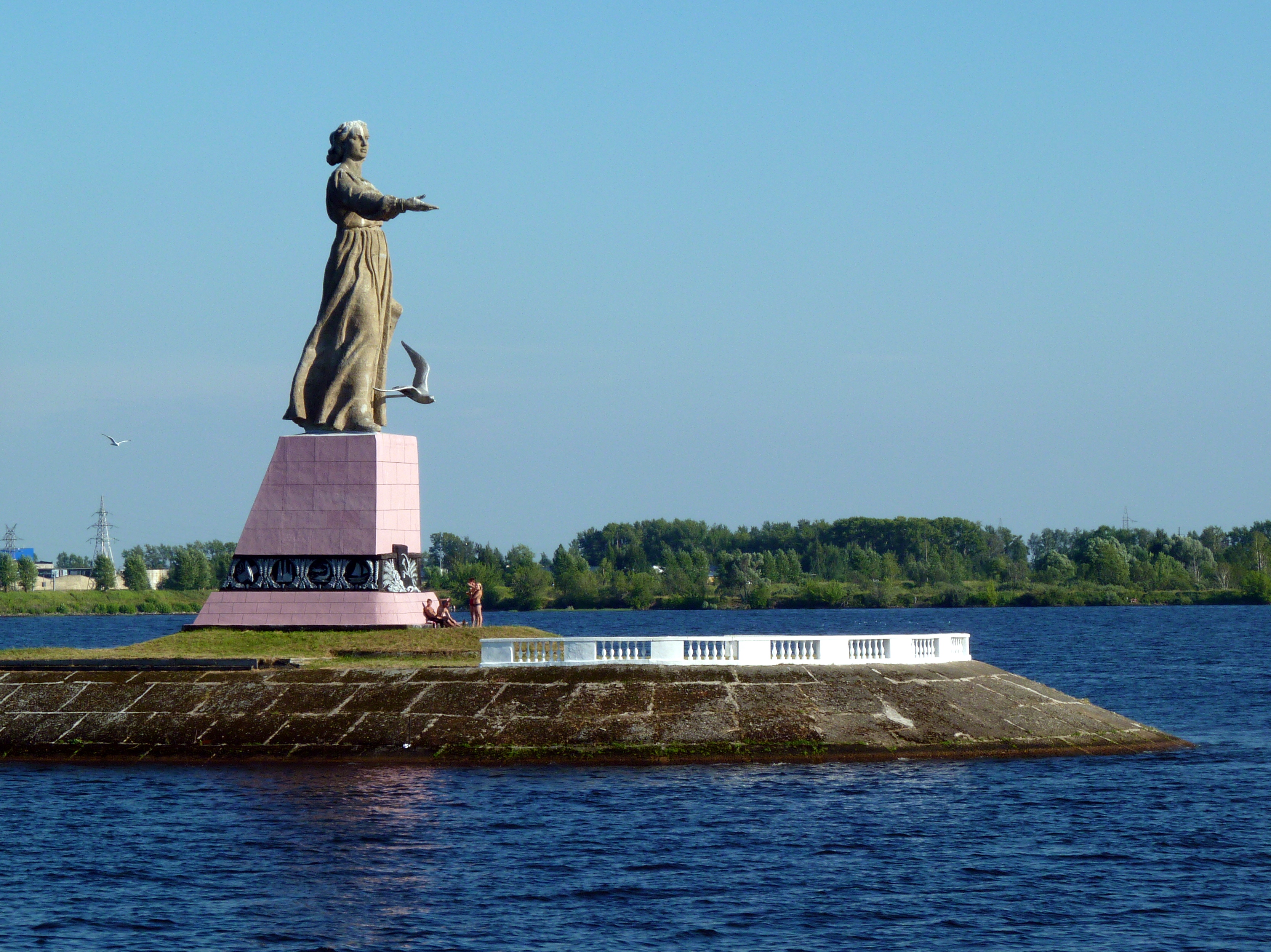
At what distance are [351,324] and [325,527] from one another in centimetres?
611

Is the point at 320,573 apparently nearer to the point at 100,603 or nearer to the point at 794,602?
the point at 100,603

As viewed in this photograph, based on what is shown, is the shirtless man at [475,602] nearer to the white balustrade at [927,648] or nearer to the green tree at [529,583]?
the white balustrade at [927,648]

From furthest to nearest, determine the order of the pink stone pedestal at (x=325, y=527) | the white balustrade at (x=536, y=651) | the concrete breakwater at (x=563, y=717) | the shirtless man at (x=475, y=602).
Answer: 1. the shirtless man at (x=475, y=602)
2. the pink stone pedestal at (x=325, y=527)
3. the white balustrade at (x=536, y=651)
4. the concrete breakwater at (x=563, y=717)

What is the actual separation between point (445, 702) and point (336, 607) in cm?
895

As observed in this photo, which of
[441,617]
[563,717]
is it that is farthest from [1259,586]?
[563,717]

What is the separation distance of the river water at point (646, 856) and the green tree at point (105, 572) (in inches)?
5643

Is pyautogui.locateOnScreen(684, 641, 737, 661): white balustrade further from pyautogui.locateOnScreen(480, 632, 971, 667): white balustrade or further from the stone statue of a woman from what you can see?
the stone statue of a woman

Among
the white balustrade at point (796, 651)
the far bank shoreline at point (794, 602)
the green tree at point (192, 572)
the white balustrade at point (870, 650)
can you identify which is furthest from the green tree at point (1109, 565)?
the white balustrade at point (796, 651)

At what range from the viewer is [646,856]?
91.3 ft

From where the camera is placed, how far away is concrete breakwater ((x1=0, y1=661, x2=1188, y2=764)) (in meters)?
36.1

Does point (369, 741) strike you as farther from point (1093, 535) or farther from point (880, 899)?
point (1093, 535)

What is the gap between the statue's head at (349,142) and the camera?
158 ft

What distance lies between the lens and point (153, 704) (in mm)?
39156

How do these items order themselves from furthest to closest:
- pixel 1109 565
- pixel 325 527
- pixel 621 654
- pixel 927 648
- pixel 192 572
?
1. pixel 1109 565
2. pixel 192 572
3. pixel 325 527
4. pixel 927 648
5. pixel 621 654
